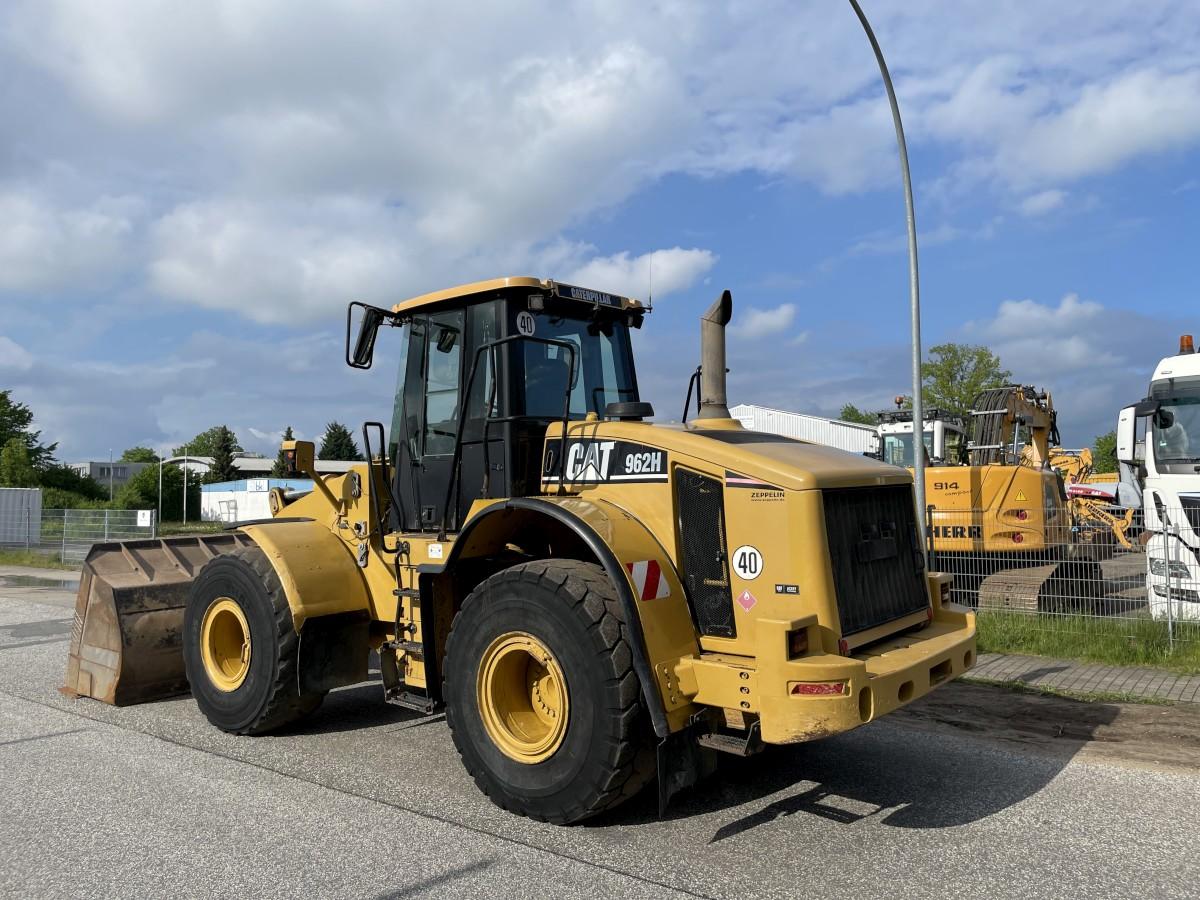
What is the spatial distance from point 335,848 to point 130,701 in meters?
3.71

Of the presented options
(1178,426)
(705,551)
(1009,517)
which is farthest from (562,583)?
(1009,517)

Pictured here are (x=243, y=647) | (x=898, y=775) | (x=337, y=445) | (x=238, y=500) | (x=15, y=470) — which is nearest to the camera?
(x=898, y=775)

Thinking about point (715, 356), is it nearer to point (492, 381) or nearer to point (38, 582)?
point (492, 381)

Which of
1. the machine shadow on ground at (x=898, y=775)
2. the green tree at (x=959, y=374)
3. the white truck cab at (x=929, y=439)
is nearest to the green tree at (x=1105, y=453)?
the green tree at (x=959, y=374)

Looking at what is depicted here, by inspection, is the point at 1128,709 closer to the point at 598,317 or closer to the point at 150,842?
the point at 598,317

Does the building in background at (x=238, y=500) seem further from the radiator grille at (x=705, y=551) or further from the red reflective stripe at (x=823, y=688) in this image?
the red reflective stripe at (x=823, y=688)

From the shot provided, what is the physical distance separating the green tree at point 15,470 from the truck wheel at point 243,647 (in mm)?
41437

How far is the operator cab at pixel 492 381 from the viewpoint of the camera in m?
5.53

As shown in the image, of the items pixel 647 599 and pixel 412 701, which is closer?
pixel 647 599

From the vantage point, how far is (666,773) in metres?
4.25

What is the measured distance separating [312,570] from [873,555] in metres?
3.50

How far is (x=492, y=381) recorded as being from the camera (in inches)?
221

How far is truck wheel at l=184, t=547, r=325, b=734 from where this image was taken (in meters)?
5.95

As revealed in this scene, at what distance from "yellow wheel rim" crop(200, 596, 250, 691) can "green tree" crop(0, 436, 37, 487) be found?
4143 cm
